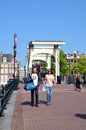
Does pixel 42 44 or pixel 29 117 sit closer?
pixel 29 117

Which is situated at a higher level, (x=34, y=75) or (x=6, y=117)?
(x=34, y=75)

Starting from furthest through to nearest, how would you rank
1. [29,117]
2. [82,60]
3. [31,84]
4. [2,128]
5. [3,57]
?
[3,57], [82,60], [31,84], [29,117], [2,128]

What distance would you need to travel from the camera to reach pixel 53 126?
40.8 ft

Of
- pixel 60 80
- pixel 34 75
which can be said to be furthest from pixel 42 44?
pixel 34 75

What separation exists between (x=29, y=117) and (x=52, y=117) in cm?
80

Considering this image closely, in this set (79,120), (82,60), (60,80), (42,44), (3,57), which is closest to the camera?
(79,120)

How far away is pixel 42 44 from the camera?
77.7 m

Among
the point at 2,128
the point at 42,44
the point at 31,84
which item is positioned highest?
the point at 42,44

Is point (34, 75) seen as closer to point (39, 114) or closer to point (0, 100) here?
point (39, 114)

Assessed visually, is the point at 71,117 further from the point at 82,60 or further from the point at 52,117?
the point at 82,60

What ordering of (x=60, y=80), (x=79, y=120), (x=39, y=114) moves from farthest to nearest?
(x=60, y=80) → (x=39, y=114) → (x=79, y=120)

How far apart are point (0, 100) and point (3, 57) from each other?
133207 mm

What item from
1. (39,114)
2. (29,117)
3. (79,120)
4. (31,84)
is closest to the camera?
(79,120)

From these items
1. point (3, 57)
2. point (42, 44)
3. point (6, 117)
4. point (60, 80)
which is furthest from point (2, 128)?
point (3, 57)
